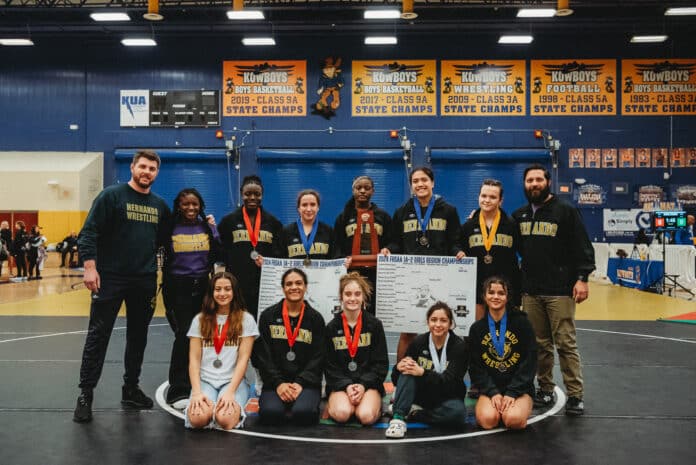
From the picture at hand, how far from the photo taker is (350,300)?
473cm

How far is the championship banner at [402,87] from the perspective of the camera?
19.5m

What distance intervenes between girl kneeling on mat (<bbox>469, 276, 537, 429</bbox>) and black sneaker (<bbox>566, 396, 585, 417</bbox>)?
50cm

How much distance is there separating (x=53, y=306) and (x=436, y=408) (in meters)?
9.69

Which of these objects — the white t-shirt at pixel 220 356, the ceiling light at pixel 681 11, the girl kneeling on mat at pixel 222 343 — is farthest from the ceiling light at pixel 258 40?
the white t-shirt at pixel 220 356

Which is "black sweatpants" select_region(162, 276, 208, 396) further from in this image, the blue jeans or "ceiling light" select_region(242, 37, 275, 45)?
"ceiling light" select_region(242, 37, 275, 45)

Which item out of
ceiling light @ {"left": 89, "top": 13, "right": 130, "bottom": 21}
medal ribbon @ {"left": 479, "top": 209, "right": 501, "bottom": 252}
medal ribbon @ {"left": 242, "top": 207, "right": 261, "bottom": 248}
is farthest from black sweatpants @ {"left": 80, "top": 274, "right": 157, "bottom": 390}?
ceiling light @ {"left": 89, "top": 13, "right": 130, "bottom": 21}

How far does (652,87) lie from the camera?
19203mm

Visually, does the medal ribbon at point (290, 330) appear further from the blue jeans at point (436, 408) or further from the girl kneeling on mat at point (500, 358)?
the girl kneeling on mat at point (500, 358)

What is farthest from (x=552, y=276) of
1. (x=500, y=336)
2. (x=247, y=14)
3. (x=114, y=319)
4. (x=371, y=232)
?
(x=247, y=14)

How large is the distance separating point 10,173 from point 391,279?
19.3 metres

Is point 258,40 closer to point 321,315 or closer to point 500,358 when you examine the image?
point 321,315

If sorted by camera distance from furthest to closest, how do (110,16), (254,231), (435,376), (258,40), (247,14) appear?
(258,40) < (110,16) < (247,14) < (254,231) < (435,376)

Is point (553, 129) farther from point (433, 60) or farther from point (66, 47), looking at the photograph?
point (66, 47)

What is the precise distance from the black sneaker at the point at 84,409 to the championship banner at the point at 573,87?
1804 centimetres
